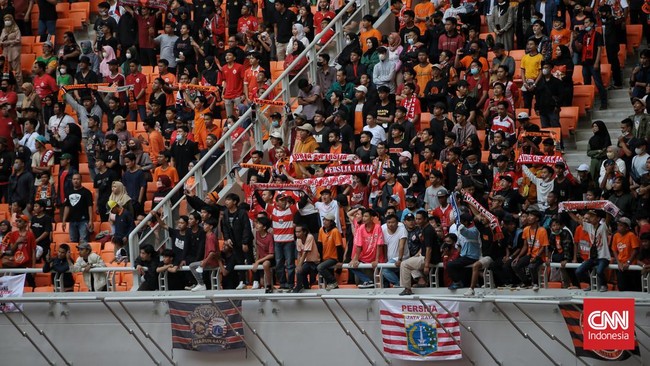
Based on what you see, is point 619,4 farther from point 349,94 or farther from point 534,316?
point 534,316

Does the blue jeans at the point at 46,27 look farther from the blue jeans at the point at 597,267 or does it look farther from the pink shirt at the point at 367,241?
the blue jeans at the point at 597,267

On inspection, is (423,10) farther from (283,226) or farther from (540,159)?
(283,226)

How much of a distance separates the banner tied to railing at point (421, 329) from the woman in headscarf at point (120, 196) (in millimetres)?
5332

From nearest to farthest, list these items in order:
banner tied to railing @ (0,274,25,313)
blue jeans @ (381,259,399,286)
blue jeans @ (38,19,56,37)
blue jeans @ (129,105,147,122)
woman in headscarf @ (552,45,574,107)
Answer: blue jeans @ (381,259,399,286) < banner tied to railing @ (0,274,25,313) < woman in headscarf @ (552,45,574,107) < blue jeans @ (129,105,147,122) < blue jeans @ (38,19,56,37)

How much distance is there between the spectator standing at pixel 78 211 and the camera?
968 inches

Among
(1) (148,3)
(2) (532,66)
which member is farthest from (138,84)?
(2) (532,66)

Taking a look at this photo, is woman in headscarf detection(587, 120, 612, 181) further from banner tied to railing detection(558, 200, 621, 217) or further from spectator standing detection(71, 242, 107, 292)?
spectator standing detection(71, 242, 107, 292)

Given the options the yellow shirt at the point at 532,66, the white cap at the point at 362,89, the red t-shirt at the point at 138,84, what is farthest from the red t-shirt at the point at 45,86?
the yellow shirt at the point at 532,66

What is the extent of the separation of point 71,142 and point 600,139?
947cm

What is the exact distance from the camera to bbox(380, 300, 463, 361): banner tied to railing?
67.3 ft

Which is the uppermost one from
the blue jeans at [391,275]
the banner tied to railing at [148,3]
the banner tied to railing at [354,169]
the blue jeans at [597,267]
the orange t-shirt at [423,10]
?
the banner tied to railing at [148,3]

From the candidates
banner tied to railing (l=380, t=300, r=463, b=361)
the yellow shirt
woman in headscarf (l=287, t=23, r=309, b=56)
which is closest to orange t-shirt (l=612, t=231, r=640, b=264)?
banner tied to railing (l=380, t=300, r=463, b=361)

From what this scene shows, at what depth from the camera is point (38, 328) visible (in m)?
23.1

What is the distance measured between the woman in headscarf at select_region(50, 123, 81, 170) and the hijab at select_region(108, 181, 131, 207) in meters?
2.05
